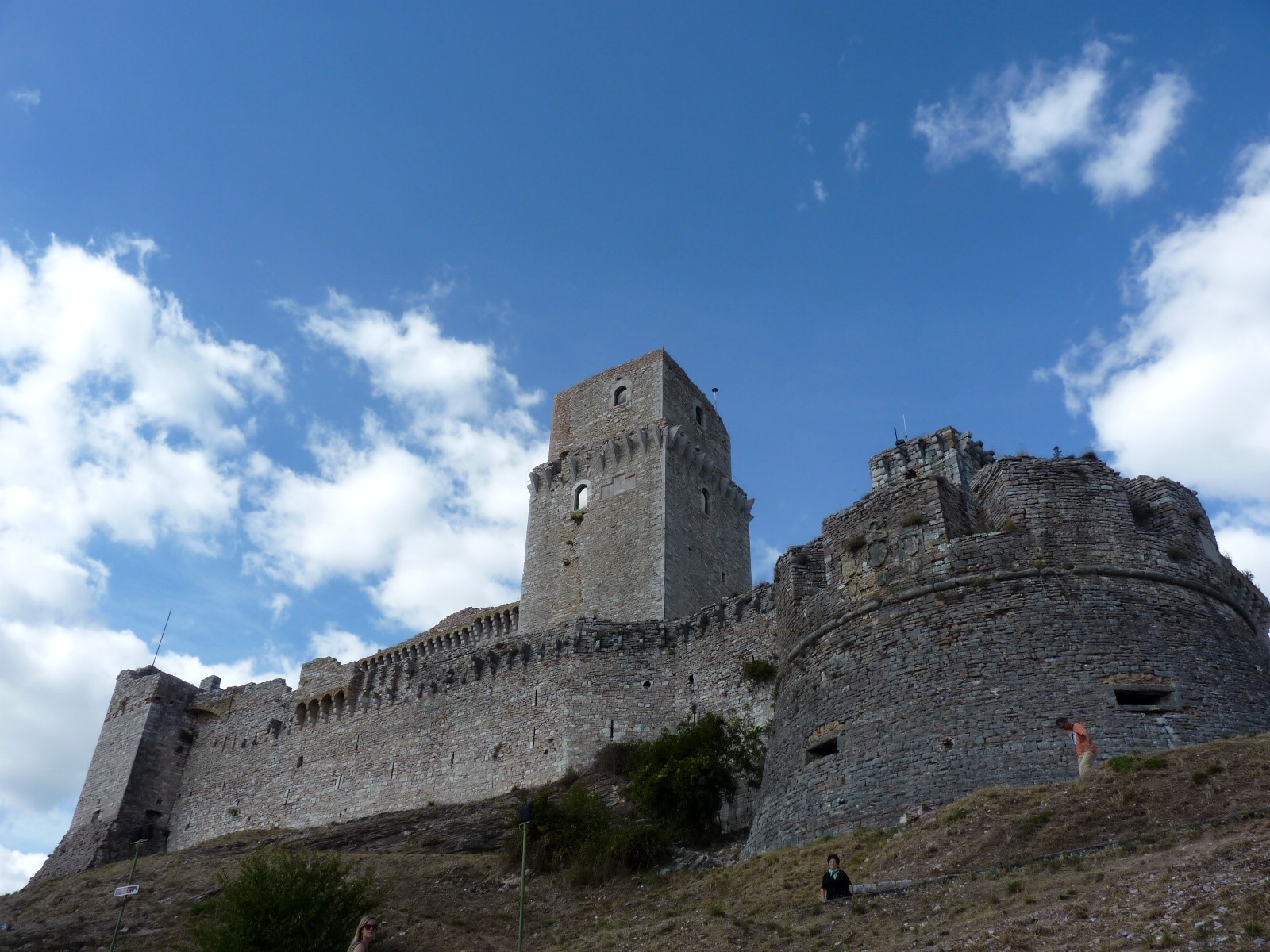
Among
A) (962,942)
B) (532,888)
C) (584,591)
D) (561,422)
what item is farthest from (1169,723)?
(561,422)

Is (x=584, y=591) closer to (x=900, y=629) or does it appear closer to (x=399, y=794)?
(x=399, y=794)

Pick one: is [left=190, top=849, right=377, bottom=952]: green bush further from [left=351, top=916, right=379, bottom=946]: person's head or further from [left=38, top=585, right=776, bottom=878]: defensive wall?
[left=38, top=585, right=776, bottom=878]: defensive wall

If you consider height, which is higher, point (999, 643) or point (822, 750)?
point (999, 643)

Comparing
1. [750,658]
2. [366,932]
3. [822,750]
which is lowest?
[366,932]

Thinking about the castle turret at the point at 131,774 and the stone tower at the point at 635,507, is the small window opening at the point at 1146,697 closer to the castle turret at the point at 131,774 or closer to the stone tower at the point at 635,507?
the stone tower at the point at 635,507

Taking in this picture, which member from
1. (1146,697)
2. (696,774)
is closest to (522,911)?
(696,774)

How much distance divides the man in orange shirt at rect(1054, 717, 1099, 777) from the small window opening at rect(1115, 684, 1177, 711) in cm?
94

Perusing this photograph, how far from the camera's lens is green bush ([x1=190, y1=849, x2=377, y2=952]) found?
1448cm

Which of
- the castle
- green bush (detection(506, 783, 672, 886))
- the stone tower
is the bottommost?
green bush (detection(506, 783, 672, 886))

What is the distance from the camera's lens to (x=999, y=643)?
14.4 m

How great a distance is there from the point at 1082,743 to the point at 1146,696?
1.73m

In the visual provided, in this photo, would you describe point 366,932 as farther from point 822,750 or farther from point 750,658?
point 750,658

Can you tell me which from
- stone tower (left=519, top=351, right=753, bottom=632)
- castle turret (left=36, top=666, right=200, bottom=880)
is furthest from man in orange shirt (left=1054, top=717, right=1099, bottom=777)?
castle turret (left=36, top=666, right=200, bottom=880)

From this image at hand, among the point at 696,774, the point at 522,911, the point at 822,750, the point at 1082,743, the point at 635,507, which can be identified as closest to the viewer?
the point at 522,911
